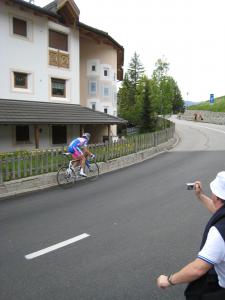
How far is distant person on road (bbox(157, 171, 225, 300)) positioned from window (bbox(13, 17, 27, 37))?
20.0 metres

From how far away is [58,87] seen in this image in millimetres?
22625

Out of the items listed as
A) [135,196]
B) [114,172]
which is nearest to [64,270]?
[135,196]

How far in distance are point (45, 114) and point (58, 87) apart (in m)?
4.26

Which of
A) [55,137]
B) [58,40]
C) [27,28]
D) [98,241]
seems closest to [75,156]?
[98,241]

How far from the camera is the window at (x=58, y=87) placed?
22.3 m

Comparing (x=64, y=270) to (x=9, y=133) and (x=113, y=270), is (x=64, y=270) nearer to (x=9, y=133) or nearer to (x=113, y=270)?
(x=113, y=270)

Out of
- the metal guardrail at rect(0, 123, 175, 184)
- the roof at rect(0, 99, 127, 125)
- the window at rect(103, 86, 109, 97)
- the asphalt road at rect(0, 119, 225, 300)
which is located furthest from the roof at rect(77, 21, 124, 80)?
the asphalt road at rect(0, 119, 225, 300)

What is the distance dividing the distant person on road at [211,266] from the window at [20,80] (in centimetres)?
1930

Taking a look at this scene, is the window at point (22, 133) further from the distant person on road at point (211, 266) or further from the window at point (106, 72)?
the distant person on road at point (211, 266)

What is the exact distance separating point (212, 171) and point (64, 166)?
622 cm

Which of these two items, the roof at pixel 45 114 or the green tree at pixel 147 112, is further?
the green tree at pixel 147 112

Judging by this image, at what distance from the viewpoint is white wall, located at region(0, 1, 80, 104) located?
18.8 m

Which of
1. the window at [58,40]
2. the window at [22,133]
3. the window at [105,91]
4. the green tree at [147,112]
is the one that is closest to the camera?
the window at [22,133]

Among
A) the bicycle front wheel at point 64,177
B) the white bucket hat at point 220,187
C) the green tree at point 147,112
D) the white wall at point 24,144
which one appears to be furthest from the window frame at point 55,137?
the white bucket hat at point 220,187
